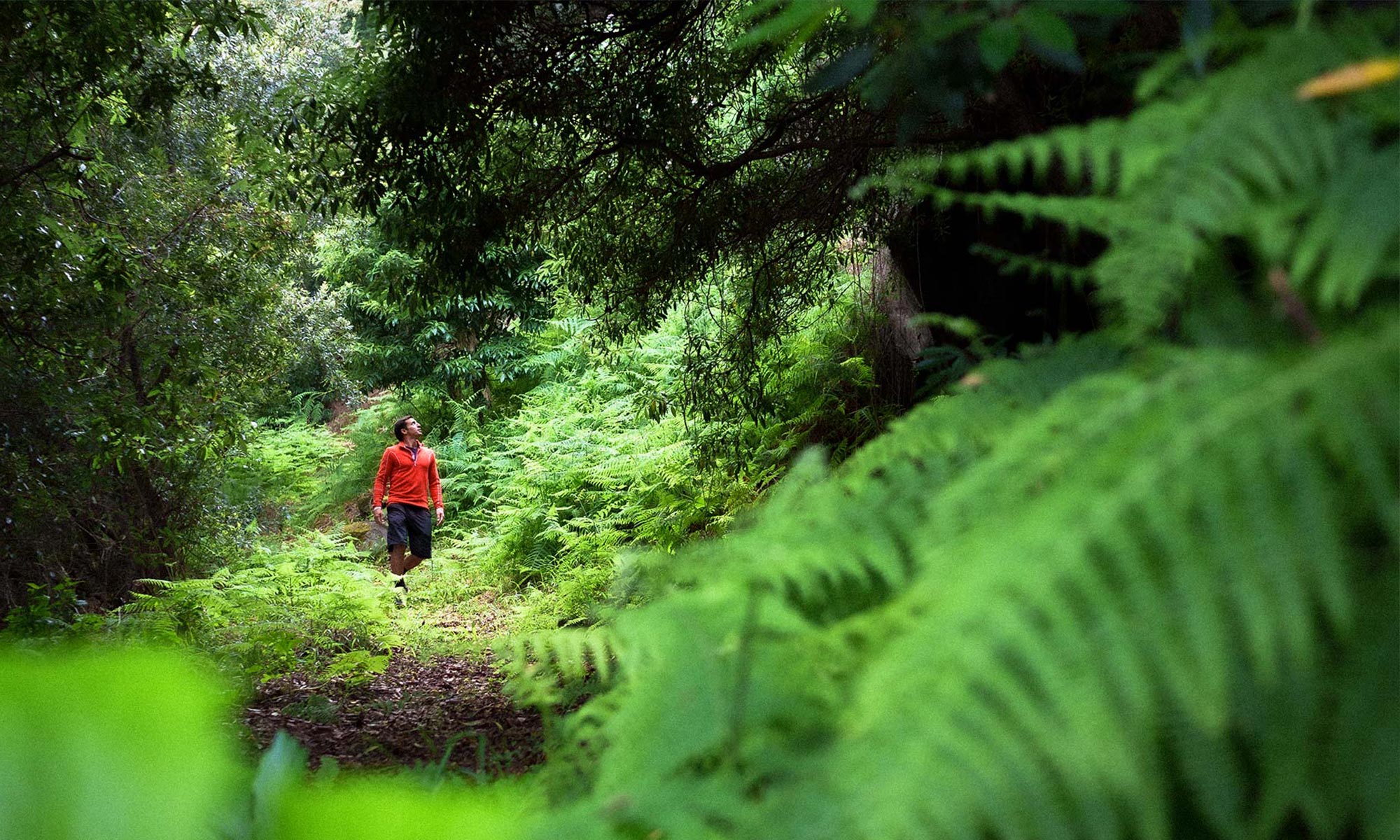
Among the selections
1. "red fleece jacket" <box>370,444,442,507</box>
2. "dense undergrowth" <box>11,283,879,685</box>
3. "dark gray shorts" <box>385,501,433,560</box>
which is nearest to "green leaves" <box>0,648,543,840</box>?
"dense undergrowth" <box>11,283,879,685</box>

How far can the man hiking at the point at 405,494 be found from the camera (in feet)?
29.8

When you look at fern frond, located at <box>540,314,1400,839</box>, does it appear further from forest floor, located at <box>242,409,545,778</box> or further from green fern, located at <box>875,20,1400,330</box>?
forest floor, located at <box>242,409,545,778</box>

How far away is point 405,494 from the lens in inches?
360

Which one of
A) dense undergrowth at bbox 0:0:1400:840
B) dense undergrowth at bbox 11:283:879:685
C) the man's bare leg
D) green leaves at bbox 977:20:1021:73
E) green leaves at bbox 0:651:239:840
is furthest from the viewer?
the man's bare leg

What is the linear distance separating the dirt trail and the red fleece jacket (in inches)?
88.4

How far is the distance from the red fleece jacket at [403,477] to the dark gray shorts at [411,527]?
0.07 meters

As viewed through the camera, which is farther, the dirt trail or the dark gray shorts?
Answer: the dark gray shorts

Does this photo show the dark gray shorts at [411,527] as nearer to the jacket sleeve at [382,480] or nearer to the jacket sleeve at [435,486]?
the jacket sleeve at [382,480]

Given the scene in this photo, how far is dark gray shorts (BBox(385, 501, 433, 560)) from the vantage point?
9.20 meters

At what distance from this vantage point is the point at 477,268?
5340 millimetres

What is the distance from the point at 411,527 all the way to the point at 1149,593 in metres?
9.29

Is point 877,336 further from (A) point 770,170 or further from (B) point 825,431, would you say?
(A) point 770,170

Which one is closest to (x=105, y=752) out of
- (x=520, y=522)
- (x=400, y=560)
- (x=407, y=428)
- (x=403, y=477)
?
(x=407, y=428)

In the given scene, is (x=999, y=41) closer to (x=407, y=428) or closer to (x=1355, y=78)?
(x=1355, y=78)
